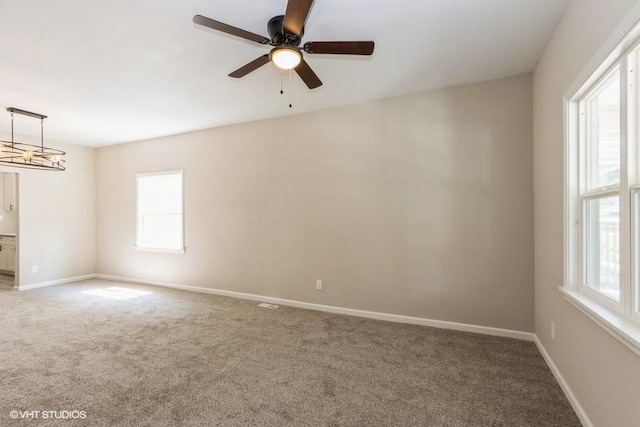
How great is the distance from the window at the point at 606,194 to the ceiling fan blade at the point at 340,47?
1.30 metres

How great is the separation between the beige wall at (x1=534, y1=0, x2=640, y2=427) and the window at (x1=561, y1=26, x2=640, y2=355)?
0.38ft

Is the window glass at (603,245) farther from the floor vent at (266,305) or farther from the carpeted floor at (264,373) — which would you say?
the floor vent at (266,305)

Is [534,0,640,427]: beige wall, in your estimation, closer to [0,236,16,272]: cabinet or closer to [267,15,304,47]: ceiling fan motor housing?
[267,15,304,47]: ceiling fan motor housing

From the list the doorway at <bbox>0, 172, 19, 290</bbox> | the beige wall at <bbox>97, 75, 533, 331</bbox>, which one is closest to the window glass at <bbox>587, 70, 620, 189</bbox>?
the beige wall at <bbox>97, 75, 533, 331</bbox>

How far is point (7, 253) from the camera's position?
625 cm

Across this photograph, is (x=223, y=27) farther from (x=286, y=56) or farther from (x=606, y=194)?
(x=606, y=194)

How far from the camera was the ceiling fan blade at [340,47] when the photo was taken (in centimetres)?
201

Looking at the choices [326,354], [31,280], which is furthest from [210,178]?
[31,280]

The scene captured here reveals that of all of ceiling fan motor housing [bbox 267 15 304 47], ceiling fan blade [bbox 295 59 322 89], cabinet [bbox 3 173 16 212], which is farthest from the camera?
cabinet [bbox 3 173 16 212]

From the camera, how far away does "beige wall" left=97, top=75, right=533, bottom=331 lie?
3.19 meters

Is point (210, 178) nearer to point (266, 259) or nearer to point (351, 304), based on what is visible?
point (266, 259)

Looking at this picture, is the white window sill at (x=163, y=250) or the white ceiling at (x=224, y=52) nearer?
the white ceiling at (x=224, y=52)

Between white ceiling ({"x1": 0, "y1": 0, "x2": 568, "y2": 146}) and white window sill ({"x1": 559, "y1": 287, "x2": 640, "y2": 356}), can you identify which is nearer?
white window sill ({"x1": 559, "y1": 287, "x2": 640, "y2": 356})

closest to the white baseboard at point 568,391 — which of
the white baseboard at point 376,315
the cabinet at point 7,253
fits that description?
the white baseboard at point 376,315
